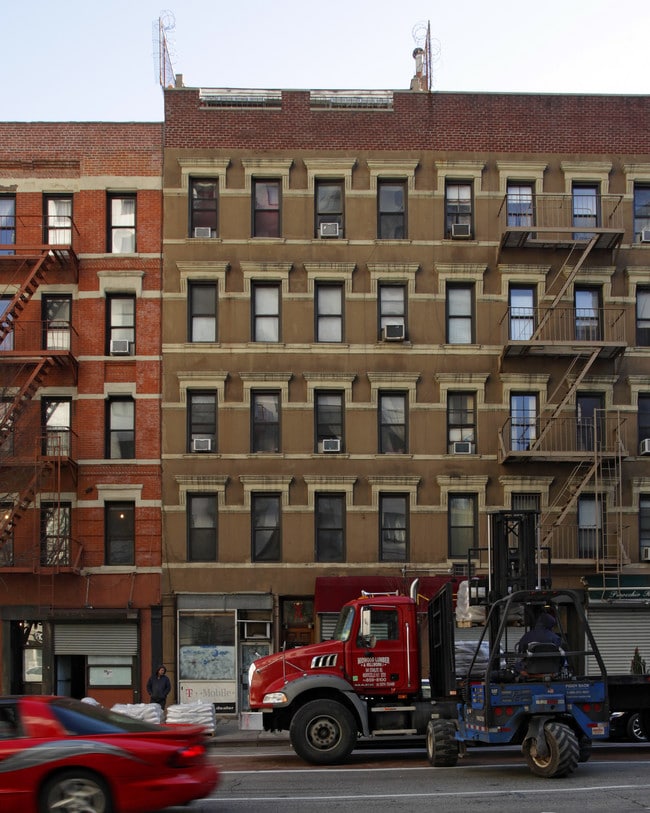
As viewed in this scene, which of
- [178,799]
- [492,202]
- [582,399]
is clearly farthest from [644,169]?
[178,799]

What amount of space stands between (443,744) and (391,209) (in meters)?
18.6

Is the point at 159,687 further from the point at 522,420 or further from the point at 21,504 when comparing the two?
the point at 522,420

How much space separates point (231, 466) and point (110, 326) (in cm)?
518

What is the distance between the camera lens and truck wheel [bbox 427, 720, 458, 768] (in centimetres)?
1652

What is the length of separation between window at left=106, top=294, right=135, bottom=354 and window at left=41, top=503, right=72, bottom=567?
4.83m

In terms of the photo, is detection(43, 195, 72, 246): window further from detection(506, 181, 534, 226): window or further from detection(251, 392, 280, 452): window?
detection(506, 181, 534, 226): window

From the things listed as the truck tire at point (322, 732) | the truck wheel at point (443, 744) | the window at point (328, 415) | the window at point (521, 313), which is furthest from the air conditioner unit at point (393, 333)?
the truck wheel at point (443, 744)

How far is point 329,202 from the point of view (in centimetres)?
3181

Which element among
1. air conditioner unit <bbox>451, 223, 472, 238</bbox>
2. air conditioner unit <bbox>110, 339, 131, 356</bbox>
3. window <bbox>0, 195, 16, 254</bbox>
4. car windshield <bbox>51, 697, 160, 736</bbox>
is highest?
window <bbox>0, 195, 16, 254</bbox>

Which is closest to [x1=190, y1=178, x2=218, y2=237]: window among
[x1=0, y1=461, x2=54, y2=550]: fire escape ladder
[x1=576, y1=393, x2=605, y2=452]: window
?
[x1=0, y1=461, x2=54, y2=550]: fire escape ladder

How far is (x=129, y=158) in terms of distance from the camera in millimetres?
31484

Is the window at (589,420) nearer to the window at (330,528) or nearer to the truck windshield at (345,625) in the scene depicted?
the window at (330,528)

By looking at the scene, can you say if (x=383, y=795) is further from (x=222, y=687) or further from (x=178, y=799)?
(x=222, y=687)

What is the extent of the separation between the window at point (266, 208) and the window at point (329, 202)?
1157 mm
